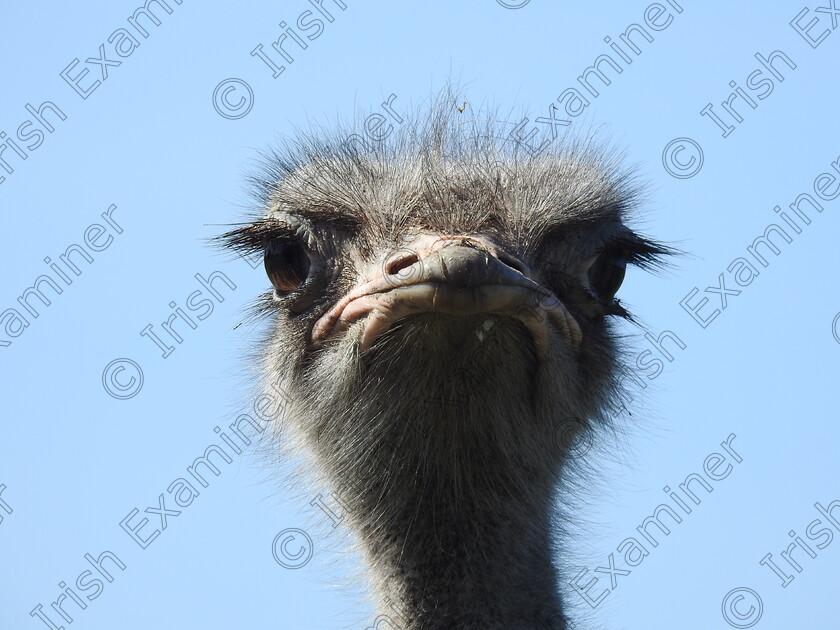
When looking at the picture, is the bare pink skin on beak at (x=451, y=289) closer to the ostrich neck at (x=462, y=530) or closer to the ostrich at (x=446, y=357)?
the ostrich at (x=446, y=357)

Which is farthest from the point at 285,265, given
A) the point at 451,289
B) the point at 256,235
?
the point at 451,289

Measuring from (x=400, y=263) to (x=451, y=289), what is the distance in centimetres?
26

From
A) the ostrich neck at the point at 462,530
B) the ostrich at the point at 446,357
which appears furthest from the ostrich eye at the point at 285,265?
the ostrich neck at the point at 462,530

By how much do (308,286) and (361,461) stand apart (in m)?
0.60

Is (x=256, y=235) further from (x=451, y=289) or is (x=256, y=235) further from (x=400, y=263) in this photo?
(x=451, y=289)

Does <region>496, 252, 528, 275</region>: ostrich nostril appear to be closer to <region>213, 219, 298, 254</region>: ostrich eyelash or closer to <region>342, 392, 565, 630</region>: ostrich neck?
<region>342, 392, 565, 630</region>: ostrich neck

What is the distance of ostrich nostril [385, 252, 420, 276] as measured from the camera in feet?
10.6

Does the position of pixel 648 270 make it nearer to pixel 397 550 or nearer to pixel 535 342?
pixel 535 342

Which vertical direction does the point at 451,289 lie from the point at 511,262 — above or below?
below

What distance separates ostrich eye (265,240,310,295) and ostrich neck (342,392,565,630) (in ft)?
2.46

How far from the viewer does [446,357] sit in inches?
136

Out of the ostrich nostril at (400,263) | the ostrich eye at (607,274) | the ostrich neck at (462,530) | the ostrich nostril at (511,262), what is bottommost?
the ostrich neck at (462,530)

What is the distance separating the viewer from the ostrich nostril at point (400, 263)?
3230mm

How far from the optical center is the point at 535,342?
3512 millimetres
